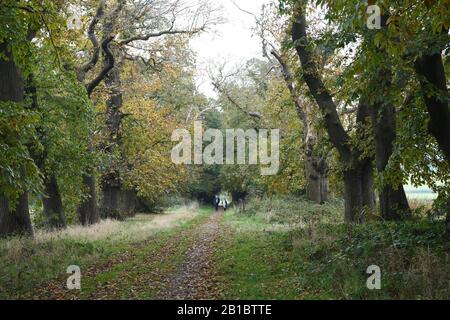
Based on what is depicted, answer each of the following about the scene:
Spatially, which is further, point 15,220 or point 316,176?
point 316,176

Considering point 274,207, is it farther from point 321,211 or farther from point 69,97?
point 69,97

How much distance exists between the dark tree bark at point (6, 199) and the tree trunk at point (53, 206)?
4.28 m

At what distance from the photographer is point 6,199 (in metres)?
15.3

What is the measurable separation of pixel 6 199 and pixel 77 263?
15.5ft

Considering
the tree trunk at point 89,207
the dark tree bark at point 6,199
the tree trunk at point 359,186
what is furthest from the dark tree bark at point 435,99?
the tree trunk at point 89,207

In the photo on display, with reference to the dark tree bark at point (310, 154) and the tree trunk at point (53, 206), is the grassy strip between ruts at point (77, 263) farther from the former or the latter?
the dark tree bark at point (310, 154)

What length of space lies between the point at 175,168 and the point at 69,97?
65.7 ft

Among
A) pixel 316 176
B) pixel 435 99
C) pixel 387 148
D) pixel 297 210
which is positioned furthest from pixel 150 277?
pixel 316 176

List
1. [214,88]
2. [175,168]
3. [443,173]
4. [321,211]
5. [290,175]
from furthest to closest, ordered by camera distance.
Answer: [175,168] < [214,88] < [290,175] < [321,211] < [443,173]

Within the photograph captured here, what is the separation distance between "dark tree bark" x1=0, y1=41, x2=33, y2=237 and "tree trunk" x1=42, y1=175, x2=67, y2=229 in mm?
4282

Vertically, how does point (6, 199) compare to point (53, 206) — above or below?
above

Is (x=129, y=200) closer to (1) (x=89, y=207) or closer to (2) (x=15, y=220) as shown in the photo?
(1) (x=89, y=207)
